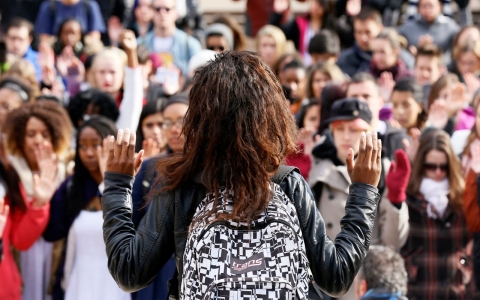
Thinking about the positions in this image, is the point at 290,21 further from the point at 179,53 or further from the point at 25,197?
the point at 25,197

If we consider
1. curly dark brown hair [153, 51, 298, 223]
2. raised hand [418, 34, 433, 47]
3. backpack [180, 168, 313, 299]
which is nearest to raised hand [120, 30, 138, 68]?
curly dark brown hair [153, 51, 298, 223]

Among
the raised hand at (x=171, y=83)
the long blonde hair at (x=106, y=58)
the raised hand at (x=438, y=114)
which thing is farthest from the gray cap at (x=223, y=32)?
the raised hand at (x=438, y=114)

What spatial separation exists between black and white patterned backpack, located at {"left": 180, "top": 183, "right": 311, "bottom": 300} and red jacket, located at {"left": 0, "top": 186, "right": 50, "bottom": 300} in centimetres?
318

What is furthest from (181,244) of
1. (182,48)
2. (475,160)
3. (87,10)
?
(87,10)

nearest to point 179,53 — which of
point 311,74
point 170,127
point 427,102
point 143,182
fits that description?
point 311,74

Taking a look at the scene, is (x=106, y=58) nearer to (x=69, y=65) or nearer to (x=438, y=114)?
(x=69, y=65)

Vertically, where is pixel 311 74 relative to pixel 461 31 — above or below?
below

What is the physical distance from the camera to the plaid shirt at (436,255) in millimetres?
6293

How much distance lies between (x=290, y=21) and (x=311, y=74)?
11.5 ft

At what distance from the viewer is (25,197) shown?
634 centimetres

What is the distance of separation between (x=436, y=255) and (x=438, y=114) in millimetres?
1522

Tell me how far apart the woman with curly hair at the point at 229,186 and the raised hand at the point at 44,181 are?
9.30 ft

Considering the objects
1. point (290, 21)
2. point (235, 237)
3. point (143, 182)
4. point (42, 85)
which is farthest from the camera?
point (290, 21)

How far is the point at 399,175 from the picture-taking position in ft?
19.6
